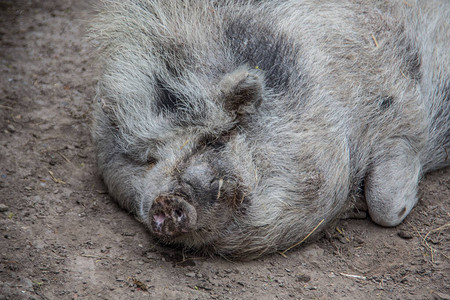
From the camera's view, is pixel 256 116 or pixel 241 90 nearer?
pixel 241 90

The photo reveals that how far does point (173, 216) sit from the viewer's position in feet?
8.59

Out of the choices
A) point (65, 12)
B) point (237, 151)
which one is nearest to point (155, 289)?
point (237, 151)

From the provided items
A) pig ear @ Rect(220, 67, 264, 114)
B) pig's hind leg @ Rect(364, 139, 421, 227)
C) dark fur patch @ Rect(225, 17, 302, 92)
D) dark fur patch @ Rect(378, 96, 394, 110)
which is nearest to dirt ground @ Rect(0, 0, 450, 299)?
pig's hind leg @ Rect(364, 139, 421, 227)

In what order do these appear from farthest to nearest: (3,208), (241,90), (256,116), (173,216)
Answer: (3,208) < (256,116) < (241,90) < (173,216)

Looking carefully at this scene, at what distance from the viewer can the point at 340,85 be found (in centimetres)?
321

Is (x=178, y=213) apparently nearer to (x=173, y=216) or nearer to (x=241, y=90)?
(x=173, y=216)

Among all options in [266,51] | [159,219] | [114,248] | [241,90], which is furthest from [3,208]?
[266,51]

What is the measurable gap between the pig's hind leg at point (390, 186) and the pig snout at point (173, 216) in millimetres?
1339

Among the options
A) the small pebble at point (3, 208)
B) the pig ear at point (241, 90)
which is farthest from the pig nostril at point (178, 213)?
the small pebble at point (3, 208)

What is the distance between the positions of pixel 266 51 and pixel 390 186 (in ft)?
3.94

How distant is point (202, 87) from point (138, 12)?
0.80 metres

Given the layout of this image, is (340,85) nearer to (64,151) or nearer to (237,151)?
(237,151)

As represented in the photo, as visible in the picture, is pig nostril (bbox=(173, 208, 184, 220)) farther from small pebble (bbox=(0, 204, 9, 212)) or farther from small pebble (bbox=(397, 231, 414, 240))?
small pebble (bbox=(397, 231, 414, 240))

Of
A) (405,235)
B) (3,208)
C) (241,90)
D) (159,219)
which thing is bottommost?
(3,208)
